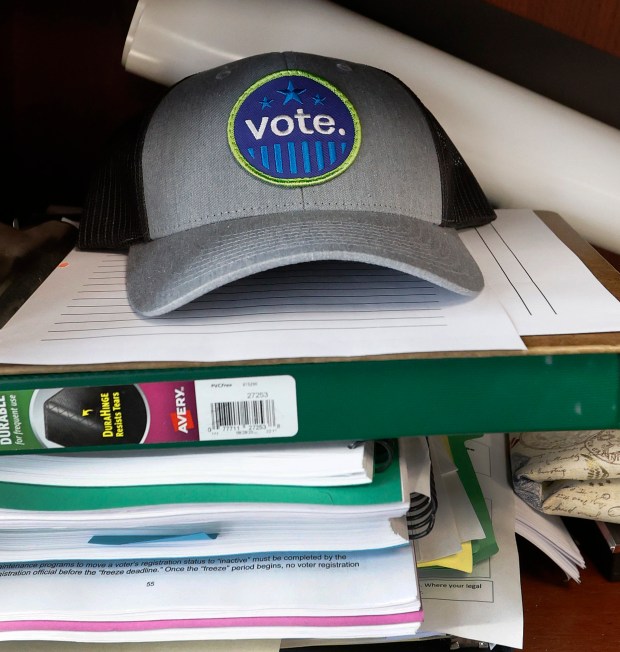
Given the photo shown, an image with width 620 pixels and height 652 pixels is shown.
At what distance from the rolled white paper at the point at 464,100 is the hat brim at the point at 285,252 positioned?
220 mm

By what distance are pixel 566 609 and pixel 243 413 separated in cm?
28

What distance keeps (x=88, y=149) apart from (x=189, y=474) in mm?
449

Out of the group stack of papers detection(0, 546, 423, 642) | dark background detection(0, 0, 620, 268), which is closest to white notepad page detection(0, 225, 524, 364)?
stack of papers detection(0, 546, 423, 642)

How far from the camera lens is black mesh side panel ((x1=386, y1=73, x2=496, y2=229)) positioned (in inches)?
21.8

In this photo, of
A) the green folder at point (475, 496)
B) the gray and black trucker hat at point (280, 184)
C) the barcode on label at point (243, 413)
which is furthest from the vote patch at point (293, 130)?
the green folder at point (475, 496)

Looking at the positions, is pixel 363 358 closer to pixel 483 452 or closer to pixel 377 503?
pixel 377 503

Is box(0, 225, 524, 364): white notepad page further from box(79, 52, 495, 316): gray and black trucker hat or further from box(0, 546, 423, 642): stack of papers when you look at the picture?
box(0, 546, 423, 642): stack of papers

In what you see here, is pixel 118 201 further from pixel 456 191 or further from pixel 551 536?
pixel 551 536

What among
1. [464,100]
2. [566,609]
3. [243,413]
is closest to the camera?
[243,413]

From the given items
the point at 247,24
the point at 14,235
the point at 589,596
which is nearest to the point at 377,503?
the point at 589,596

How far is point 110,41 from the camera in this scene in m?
0.76

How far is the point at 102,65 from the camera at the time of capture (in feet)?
2.50

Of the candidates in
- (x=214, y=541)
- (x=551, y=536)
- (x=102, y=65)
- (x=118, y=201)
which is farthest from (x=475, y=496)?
(x=102, y=65)

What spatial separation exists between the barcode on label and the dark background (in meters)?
0.38
